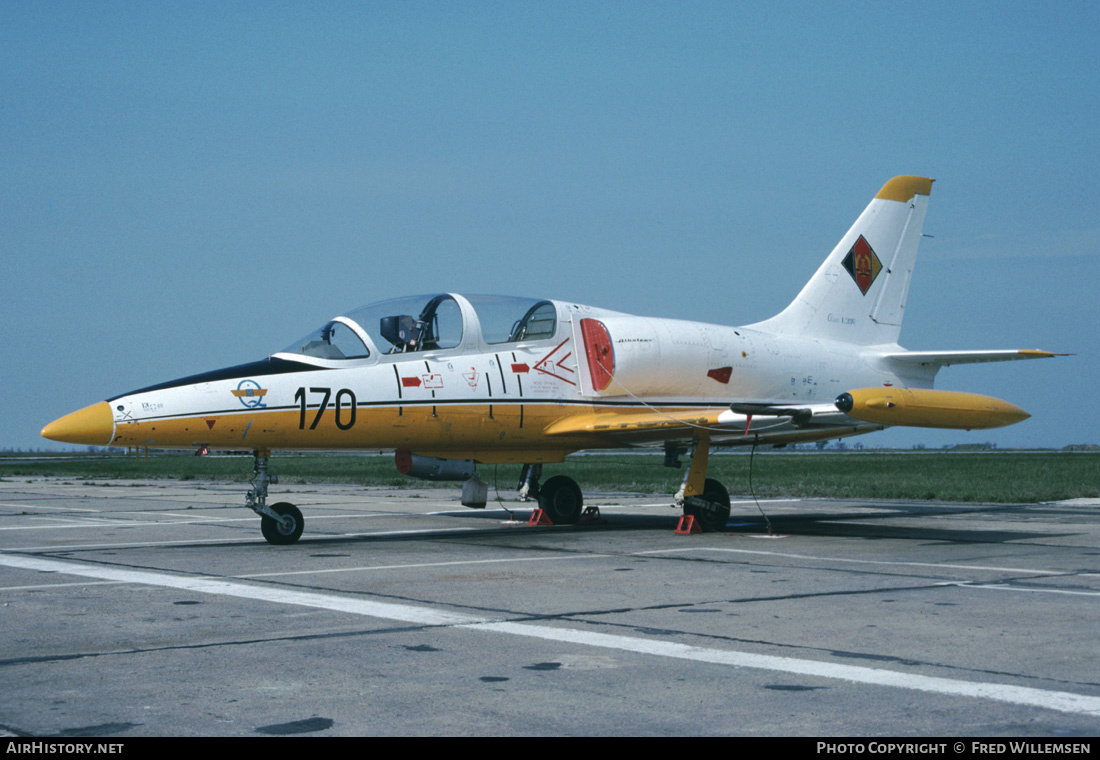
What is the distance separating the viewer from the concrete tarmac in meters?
4.89

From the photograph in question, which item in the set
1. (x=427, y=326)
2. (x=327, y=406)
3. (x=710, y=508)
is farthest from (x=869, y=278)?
(x=327, y=406)

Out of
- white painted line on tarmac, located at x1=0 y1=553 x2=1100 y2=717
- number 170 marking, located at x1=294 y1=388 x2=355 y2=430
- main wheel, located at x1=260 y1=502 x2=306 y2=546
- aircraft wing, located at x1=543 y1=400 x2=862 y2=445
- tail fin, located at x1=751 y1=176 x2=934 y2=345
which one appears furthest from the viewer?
tail fin, located at x1=751 y1=176 x2=934 y2=345

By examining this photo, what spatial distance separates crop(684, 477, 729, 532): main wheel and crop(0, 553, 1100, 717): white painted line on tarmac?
7352 mm

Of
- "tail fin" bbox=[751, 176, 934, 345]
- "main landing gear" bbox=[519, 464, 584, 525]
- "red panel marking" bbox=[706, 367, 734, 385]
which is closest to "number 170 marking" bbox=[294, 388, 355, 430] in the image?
"main landing gear" bbox=[519, 464, 584, 525]

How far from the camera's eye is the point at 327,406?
42.5 ft

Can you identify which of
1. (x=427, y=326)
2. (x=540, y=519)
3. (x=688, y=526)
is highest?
(x=427, y=326)

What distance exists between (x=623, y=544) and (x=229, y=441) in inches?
193

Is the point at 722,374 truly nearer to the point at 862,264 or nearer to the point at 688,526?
the point at 688,526

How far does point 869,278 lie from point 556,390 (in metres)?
7.28

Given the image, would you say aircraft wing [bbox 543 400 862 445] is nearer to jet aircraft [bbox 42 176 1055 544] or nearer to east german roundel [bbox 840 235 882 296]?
jet aircraft [bbox 42 176 1055 544]

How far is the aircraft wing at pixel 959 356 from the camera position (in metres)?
16.2

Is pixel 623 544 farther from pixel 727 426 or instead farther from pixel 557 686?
pixel 557 686

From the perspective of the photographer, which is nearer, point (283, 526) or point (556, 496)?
point (283, 526)
